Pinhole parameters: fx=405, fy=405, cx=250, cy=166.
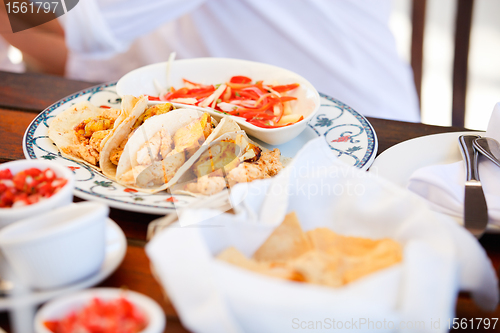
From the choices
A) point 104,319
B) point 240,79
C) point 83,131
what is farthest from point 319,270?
point 240,79

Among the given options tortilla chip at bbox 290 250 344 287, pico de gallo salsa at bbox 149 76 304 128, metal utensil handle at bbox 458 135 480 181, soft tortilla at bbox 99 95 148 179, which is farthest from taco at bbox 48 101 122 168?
metal utensil handle at bbox 458 135 480 181

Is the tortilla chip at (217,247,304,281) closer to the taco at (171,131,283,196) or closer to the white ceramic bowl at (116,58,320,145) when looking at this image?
the taco at (171,131,283,196)

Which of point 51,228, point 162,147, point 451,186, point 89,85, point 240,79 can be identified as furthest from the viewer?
point 89,85

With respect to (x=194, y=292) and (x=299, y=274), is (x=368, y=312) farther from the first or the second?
(x=194, y=292)

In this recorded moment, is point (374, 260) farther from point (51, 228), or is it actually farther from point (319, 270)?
point (51, 228)

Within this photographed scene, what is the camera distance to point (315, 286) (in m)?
0.63

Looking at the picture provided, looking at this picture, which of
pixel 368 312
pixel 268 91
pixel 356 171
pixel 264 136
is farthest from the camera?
pixel 268 91

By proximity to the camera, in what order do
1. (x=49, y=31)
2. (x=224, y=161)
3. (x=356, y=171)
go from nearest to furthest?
(x=356, y=171) < (x=224, y=161) < (x=49, y=31)

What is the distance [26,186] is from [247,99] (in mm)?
972

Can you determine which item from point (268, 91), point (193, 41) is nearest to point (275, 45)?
point (193, 41)

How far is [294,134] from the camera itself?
4.56ft

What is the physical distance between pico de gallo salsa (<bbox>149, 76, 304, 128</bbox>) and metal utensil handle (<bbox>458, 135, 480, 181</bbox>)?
0.54m

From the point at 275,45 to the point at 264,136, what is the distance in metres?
1.51

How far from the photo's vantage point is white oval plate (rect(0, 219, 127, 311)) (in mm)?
695
